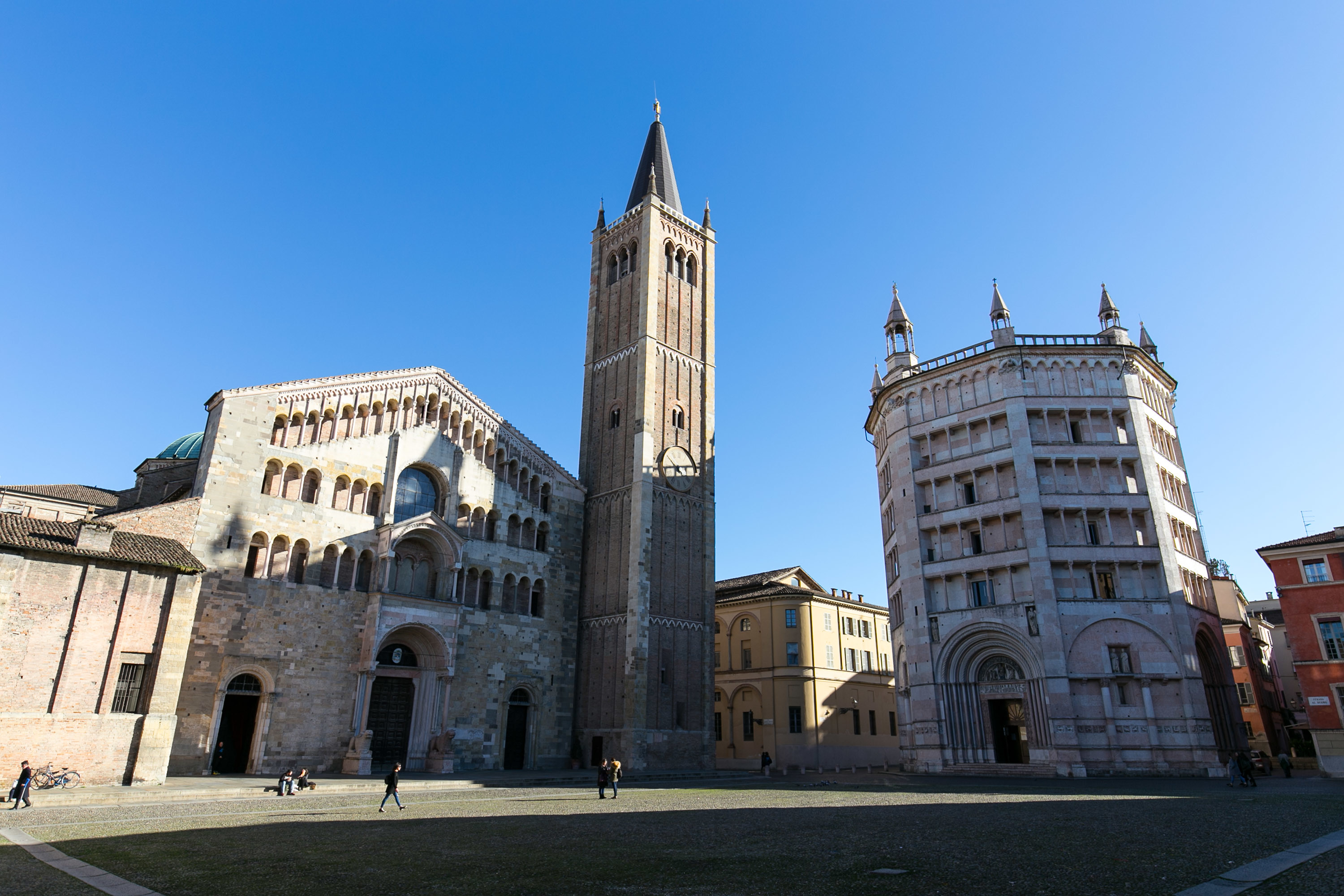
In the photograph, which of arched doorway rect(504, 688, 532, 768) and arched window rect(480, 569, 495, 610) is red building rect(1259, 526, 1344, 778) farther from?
arched window rect(480, 569, 495, 610)

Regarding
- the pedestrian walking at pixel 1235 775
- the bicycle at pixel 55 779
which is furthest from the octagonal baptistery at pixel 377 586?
the pedestrian walking at pixel 1235 775

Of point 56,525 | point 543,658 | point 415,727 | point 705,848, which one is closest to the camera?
point 705,848

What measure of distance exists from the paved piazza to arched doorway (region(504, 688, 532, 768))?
14.2 meters

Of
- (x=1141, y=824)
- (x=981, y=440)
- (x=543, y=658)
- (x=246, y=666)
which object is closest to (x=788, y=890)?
(x=1141, y=824)

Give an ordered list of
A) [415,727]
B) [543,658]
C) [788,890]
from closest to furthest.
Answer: [788,890], [415,727], [543,658]

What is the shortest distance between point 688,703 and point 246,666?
20073mm

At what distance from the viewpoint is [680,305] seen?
47531mm

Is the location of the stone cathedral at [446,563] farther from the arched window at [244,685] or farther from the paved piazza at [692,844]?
the paved piazza at [692,844]

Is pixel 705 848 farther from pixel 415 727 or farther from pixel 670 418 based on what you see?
pixel 670 418

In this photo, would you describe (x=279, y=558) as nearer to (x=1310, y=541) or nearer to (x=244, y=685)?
(x=244, y=685)

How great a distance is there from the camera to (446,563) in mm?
35875

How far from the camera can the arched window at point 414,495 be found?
35938 millimetres

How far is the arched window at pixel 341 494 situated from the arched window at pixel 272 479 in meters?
2.19

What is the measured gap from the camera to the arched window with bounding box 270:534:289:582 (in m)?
31.3
